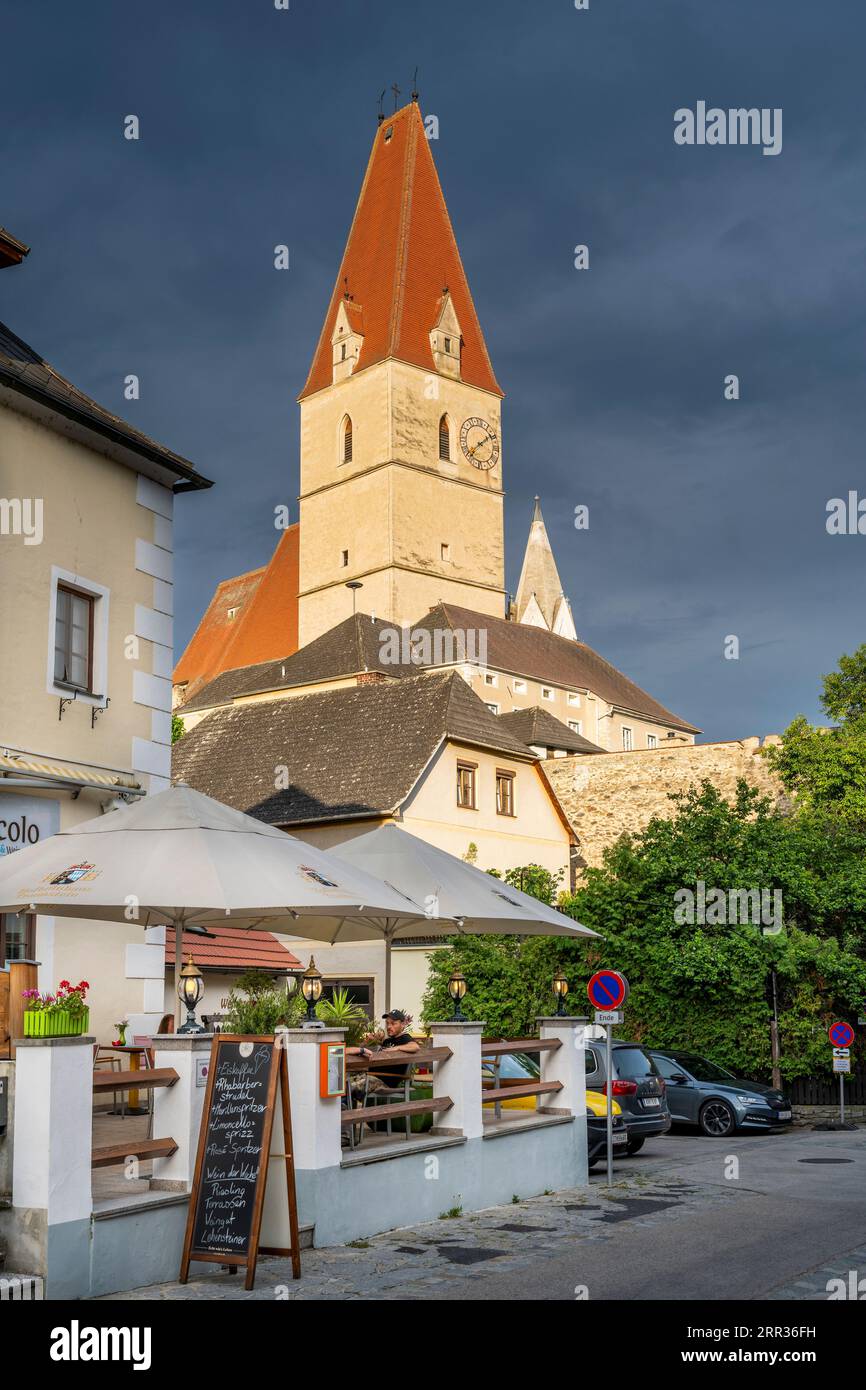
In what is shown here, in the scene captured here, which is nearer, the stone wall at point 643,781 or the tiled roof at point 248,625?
the stone wall at point 643,781

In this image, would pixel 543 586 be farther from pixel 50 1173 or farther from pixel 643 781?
pixel 50 1173

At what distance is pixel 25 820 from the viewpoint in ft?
50.4

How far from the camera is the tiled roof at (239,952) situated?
24.1 m

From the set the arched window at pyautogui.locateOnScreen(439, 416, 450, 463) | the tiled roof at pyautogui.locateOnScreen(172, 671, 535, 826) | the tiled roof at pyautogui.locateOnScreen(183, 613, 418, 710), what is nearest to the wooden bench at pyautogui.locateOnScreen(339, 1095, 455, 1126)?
the tiled roof at pyautogui.locateOnScreen(172, 671, 535, 826)

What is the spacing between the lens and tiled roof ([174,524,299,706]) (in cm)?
8375

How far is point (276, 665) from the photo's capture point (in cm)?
7225

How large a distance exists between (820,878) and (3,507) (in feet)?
70.1

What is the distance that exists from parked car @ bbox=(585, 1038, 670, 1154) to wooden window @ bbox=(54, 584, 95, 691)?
26.5 ft

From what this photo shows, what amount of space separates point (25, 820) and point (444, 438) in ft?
223

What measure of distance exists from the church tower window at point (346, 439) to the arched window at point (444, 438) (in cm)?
490

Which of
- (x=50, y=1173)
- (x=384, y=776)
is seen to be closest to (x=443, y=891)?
(x=50, y=1173)

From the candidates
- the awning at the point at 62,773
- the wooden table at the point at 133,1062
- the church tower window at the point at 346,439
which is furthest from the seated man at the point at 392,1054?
the church tower window at the point at 346,439

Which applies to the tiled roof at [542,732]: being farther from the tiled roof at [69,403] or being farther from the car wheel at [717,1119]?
the tiled roof at [69,403]
